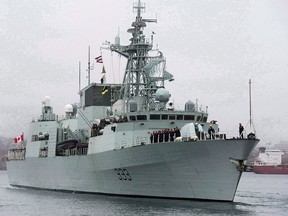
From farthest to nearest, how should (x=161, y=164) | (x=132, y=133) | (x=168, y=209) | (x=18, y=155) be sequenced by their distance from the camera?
(x=18, y=155)
(x=132, y=133)
(x=161, y=164)
(x=168, y=209)

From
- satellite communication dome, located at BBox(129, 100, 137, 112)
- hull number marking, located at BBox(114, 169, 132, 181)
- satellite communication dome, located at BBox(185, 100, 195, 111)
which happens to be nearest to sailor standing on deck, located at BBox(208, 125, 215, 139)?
satellite communication dome, located at BBox(185, 100, 195, 111)

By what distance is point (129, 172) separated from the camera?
32188 millimetres

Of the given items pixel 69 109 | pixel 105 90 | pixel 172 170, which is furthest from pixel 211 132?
pixel 69 109

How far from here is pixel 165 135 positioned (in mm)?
31859

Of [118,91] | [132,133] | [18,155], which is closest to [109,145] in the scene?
[132,133]

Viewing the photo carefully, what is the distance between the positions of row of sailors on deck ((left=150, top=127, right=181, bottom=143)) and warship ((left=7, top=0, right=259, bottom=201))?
6 cm

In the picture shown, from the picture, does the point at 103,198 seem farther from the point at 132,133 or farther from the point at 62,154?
the point at 62,154

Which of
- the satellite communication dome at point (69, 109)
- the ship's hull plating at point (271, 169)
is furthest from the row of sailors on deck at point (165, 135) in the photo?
the ship's hull plating at point (271, 169)

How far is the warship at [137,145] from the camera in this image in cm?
2945

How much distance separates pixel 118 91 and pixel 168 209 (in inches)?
581

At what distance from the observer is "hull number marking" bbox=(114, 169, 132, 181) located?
106ft

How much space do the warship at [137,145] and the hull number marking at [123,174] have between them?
0.07 meters

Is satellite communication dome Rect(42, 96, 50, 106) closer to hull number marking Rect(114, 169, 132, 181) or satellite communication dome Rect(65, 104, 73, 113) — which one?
satellite communication dome Rect(65, 104, 73, 113)

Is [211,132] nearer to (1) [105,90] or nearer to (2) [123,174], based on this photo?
(2) [123,174]
